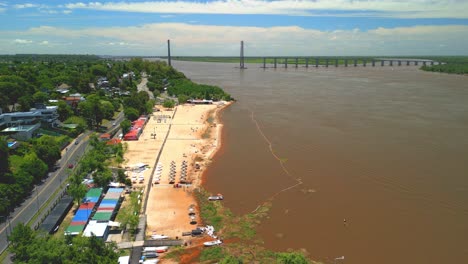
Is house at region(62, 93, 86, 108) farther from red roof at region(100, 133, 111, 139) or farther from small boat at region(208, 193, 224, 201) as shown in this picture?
small boat at region(208, 193, 224, 201)

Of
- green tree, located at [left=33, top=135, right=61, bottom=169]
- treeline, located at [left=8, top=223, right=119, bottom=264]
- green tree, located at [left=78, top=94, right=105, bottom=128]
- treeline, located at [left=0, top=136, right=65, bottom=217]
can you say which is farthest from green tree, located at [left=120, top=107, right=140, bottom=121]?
treeline, located at [left=8, top=223, right=119, bottom=264]

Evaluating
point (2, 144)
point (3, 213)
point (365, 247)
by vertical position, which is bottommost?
point (365, 247)

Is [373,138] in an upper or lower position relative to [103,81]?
lower

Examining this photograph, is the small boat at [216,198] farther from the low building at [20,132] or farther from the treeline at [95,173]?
the low building at [20,132]

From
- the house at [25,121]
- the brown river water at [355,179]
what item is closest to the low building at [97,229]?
the brown river water at [355,179]

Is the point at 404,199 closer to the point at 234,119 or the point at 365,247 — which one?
the point at 365,247

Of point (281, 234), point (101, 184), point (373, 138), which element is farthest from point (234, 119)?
point (281, 234)
